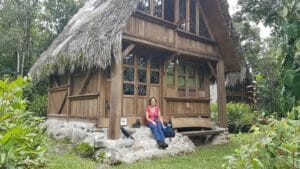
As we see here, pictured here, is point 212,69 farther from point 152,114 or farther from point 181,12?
point 152,114

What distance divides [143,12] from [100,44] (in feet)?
5.86

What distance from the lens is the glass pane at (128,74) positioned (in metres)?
9.18

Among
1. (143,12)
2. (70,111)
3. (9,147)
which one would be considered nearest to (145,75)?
(143,12)

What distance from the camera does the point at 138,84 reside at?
31.0 feet

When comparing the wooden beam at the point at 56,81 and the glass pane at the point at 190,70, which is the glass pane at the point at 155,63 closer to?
the glass pane at the point at 190,70

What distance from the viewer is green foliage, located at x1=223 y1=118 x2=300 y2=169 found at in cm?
171

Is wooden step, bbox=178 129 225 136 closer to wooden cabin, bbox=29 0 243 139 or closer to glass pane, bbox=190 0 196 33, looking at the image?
wooden cabin, bbox=29 0 243 139

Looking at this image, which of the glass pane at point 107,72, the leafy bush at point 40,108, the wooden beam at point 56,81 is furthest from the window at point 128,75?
the leafy bush at point 40,108

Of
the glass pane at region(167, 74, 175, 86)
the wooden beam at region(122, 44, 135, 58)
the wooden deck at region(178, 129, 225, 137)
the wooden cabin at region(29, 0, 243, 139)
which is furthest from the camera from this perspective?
the glass pane at region(167, 74, 175, 86)

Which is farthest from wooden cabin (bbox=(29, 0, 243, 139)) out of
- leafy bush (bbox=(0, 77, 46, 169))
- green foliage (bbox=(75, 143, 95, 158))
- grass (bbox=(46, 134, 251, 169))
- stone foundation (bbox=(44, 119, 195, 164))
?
leafy bush (bbox=(0, 77, 46, 169))

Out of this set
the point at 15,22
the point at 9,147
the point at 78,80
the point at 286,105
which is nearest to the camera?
the point at 286,105

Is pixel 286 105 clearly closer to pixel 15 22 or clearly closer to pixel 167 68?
pixel 167 68

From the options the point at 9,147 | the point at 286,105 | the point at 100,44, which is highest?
the point at 100,44

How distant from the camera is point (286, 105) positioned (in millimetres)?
2037
